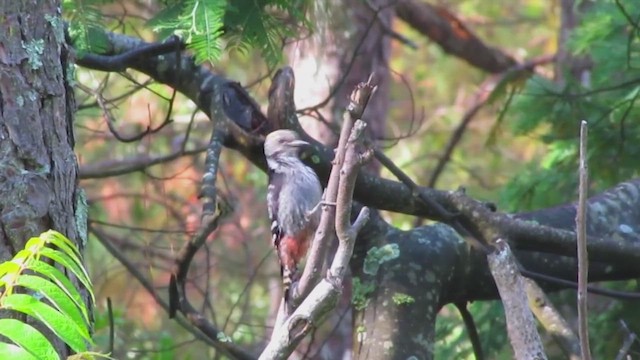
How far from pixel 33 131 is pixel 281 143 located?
57.4 inches

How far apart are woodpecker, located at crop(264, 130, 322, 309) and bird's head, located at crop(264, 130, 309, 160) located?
0.15 m

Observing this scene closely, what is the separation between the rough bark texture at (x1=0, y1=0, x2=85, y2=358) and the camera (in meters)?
2.88

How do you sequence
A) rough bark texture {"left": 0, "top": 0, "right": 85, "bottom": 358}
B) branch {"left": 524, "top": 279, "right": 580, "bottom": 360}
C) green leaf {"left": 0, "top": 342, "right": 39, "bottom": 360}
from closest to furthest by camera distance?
1. green leaf {"left": 0, "top": 342, "right": 39, "bottom": 360}
2. rough bark texture {"left": 0, "top": 0, "right": 85, "bottom": 358}
3. branch {"left": 524, "top": 279, "right": 580, "bottom": 360}

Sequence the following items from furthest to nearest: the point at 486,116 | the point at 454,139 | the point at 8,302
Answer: the point at 486,116 → the point at 454,139 → the point at 8,302

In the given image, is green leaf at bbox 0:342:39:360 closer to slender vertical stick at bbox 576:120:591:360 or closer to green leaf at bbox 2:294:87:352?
green leaf at bbox 2:294:87:352

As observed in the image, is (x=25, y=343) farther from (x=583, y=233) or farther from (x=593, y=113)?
(x=593, y=113)

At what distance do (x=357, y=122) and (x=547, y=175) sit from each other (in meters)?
3.87


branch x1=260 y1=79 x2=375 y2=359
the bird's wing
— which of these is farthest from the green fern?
the bird's wing

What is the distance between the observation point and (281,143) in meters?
4.25

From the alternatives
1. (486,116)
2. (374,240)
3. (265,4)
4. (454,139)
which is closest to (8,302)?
(265,4)

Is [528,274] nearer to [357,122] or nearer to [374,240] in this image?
[374,240]

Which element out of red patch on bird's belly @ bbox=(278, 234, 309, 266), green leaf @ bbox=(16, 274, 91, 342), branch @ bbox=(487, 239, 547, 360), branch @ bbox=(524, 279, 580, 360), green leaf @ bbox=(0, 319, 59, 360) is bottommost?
green leaf @ bbox=(0, 319, 59, 360)

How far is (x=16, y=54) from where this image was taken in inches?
117

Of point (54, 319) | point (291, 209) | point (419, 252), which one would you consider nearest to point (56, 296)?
point (54, 319)
